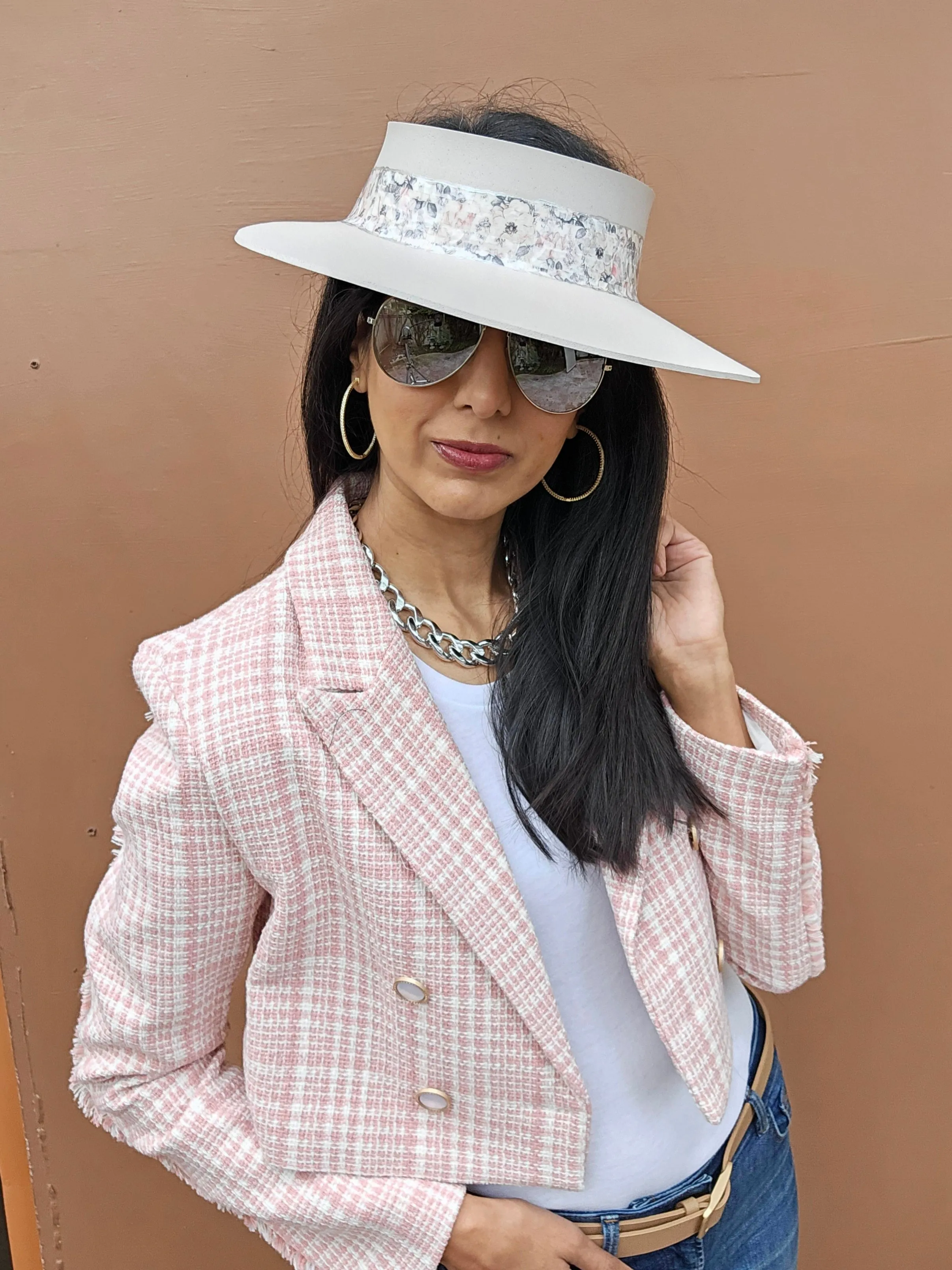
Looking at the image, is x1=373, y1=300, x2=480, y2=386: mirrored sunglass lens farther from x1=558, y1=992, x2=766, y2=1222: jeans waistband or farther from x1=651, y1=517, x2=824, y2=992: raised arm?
x1=558, y1=992, x2=766, y2=1222: jeans waistband

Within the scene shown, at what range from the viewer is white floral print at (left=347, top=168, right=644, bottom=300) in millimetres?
971

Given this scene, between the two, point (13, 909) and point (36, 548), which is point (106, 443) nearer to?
point (36, 548)

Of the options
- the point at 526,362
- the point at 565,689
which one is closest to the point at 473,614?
the point at 565,689

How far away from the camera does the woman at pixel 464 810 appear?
99cm

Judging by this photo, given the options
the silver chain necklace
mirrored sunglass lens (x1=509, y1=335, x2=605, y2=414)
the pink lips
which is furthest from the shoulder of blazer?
mirrored sunglass lens (x1=509, y1=335, x2=605, y2=414)

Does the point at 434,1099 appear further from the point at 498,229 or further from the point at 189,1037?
the point at 498,229

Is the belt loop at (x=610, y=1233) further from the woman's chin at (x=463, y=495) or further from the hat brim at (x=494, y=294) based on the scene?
the hat brim at (x=494, y=294)

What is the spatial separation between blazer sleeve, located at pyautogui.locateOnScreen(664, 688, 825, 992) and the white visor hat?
0.45 meters

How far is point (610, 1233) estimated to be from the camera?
1.13 meters

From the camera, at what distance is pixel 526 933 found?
1048mm

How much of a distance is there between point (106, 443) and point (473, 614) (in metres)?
0.75

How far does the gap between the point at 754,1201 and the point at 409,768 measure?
2.44ft

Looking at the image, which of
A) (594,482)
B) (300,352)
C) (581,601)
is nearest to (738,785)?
(581,601)

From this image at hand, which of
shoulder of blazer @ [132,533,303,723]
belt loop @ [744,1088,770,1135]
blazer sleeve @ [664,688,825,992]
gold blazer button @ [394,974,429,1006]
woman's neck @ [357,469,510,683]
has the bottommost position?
belt loop @ [744,1088,770,1135]
